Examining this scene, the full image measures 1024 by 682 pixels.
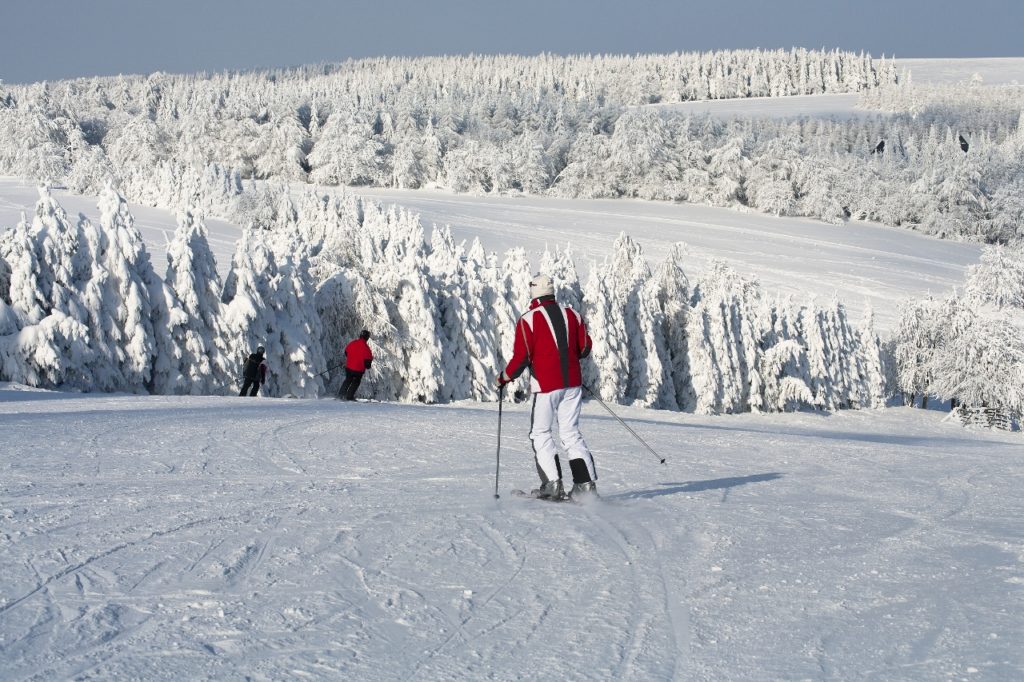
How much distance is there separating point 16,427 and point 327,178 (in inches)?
3668

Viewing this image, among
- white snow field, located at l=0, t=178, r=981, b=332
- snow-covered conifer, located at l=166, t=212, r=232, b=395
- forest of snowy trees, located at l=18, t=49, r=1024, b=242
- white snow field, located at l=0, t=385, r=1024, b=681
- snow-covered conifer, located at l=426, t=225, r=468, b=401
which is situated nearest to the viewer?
white snow field, located at l=0, t=385, r=1024, b=681

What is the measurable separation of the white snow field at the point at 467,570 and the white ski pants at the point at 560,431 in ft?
1.41

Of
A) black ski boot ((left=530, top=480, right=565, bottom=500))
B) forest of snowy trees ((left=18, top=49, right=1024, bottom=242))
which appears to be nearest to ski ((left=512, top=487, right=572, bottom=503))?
black ski boot ((left=530, top=480, right=565, bottom=500))

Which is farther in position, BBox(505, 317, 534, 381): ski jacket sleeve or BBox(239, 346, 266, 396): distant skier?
BBox(239, 346, 266, 396): distant skier

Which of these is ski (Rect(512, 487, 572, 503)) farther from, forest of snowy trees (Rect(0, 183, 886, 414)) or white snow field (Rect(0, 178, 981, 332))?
white snow field (Rect(0, 178, 981, 332))

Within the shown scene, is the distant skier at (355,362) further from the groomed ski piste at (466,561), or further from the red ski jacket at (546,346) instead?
the red ski jacket at (546,346)

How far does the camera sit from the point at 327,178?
10075cm

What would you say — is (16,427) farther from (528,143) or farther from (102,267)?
(528,143)

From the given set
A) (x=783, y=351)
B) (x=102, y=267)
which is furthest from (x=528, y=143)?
(x=102, y=267)

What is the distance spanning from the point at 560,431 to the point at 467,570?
8.45 feet

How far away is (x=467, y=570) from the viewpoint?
543 centimetres

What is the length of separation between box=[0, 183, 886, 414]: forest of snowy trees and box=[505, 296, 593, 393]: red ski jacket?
16.5 metres

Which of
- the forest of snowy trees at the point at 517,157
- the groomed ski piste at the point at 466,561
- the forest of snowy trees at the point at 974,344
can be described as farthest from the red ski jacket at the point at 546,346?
the forest of snowy trees at the point at 517,157

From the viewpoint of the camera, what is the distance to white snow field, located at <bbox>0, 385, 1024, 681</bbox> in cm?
407
